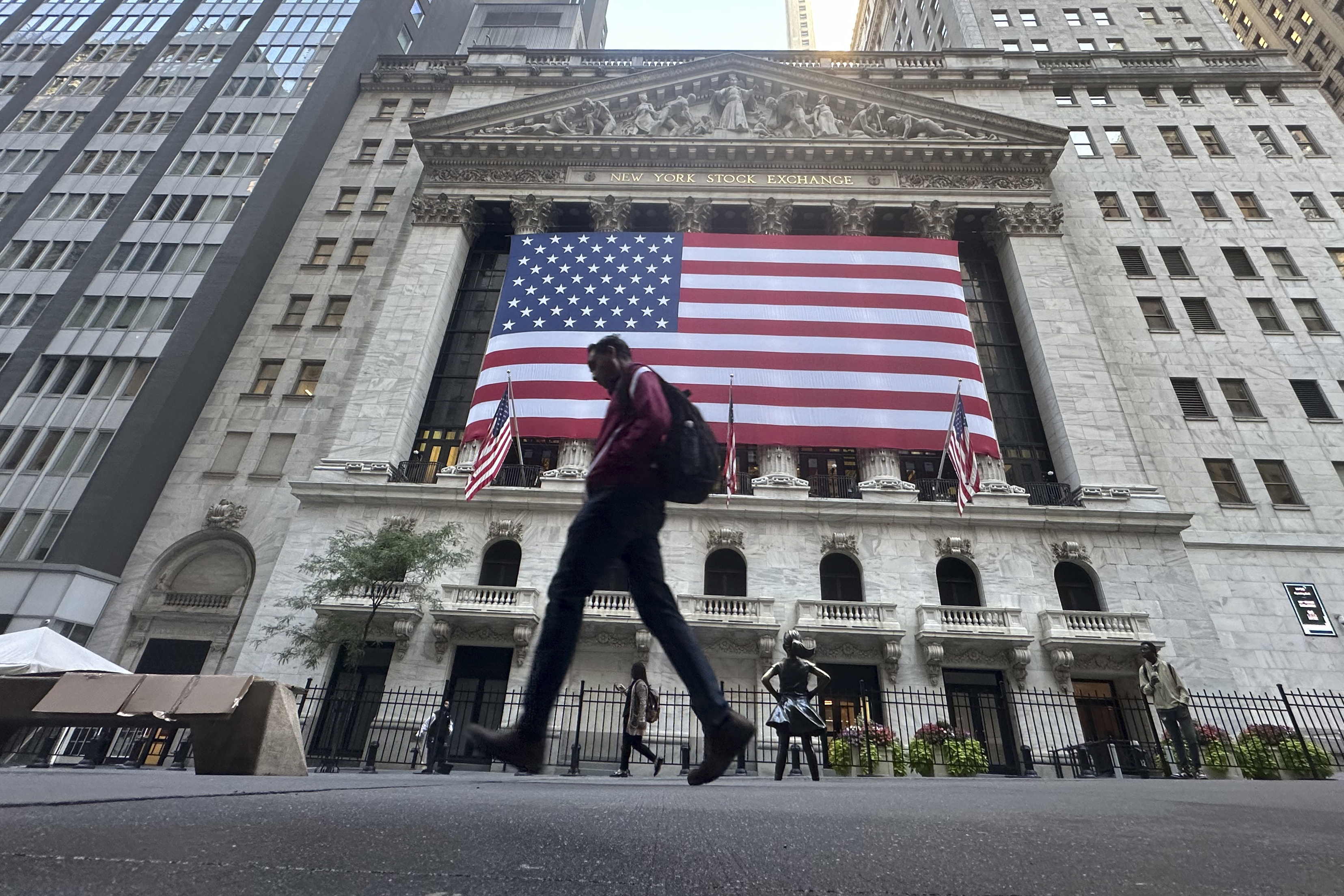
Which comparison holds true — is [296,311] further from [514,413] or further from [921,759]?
[921,759]

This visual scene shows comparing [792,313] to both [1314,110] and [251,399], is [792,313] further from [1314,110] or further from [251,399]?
[1314,110]

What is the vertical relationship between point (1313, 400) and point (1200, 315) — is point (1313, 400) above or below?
below

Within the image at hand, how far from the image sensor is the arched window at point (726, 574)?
22.9 meters

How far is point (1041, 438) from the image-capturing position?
27.6m

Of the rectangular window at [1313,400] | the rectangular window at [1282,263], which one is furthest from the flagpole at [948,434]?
the rectangular window at [1282,263]

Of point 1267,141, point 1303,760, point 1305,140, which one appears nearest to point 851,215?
point 1267,141

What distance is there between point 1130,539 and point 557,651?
25778 millimetres

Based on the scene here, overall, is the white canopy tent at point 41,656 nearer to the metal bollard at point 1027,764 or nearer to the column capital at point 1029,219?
the metal bollard at point 1027,764

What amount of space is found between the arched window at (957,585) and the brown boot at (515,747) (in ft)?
70.5

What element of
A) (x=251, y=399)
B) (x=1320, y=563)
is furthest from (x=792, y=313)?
(x=251, y=399)

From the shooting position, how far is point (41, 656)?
38.2ft

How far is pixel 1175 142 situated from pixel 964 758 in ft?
122

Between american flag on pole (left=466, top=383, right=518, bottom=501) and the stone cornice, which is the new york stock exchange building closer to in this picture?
the stone cornice

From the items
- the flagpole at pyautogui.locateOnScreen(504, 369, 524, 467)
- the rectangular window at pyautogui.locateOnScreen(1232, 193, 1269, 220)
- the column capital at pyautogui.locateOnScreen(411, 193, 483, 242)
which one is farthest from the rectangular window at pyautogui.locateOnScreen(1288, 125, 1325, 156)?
the column capital at pyautogui.locateOnScreen(411, 193, 483, 242)
